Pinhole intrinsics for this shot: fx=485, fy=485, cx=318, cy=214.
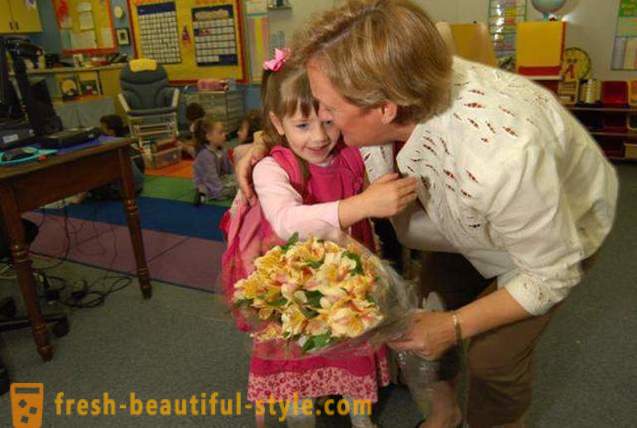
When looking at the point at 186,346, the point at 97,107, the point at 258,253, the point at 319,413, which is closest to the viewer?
the point at 258,253

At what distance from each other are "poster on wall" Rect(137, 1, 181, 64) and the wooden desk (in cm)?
463

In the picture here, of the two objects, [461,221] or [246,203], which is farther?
[246,203]

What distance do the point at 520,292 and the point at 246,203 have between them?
2.33 ft

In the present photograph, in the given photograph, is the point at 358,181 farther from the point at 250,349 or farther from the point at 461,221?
the point at 250,349

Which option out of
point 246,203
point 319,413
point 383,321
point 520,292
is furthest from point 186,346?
point 520,292

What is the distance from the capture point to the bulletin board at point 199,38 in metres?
5.83

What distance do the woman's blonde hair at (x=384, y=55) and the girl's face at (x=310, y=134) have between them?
276mm

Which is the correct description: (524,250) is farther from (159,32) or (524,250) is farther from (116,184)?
(159,32)

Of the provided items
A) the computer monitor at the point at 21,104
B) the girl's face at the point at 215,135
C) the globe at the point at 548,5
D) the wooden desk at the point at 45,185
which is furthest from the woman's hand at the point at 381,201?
the globe at the point at 548,5

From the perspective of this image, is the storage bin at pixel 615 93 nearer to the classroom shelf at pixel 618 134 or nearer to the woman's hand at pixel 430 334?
the classroom shelf at pixel 618 134

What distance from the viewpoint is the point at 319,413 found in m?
1.63

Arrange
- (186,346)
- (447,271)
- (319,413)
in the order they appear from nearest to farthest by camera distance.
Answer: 1. (447,271)
2. (319,413)
3. (186,346)

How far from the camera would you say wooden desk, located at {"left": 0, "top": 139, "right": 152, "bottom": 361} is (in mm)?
1788

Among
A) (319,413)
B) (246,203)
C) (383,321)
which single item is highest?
(246,203)
